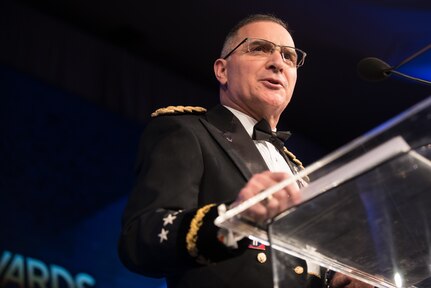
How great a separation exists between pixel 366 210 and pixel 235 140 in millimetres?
554

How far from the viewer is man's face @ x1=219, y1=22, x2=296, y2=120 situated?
5.80ft

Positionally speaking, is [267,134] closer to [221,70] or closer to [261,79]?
[261,79]

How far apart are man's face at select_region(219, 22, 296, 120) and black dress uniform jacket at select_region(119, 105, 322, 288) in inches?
7.0

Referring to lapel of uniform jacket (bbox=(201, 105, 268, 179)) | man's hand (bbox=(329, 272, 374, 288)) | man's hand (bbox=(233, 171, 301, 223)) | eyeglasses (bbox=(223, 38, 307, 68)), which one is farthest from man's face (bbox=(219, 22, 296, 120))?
man's hand (bbox=(233, 171, 301, 223))

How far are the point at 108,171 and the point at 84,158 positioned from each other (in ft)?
0.66

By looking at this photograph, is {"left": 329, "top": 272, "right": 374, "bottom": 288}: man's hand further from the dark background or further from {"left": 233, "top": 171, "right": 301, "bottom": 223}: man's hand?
the dark background

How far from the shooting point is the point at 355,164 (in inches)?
37.1

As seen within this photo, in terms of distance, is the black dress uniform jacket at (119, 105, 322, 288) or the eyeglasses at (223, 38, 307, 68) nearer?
the black dress uniform jacket at (119, 105, 322, 288)

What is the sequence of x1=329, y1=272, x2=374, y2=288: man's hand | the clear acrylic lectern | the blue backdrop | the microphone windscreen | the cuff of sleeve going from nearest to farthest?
the clear acrylic lectern, the cuff of sleeve, x1=329, y1=272, x2=374, y2=288: man's hand, the microphone windscreen, the blue backdrop

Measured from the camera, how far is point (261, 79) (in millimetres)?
1800

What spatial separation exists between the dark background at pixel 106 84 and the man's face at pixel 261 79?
1.79 metres

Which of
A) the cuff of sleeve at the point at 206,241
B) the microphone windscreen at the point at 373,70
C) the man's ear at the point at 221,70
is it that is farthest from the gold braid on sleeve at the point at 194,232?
the man's ear at the point at 221,70

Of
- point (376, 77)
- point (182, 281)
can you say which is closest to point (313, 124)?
point (376, 77)

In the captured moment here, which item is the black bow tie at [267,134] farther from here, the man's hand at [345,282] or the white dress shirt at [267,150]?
the man's hand at [345,282]
